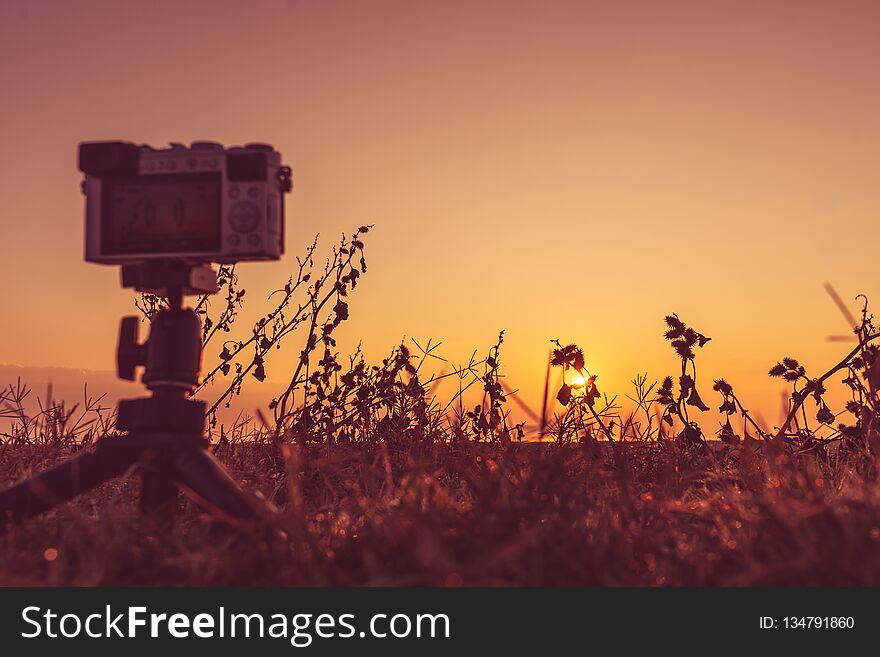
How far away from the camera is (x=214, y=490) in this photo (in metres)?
2.66

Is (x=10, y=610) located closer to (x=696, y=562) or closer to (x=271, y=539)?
(x=271, y=539)

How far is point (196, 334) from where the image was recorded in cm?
300

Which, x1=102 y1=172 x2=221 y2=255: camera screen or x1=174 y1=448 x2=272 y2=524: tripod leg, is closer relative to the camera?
x1=174 y1=448 x2=272 y2=524: tripod leg

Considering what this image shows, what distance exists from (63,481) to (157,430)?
36 cm

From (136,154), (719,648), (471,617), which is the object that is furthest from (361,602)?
(136,154)

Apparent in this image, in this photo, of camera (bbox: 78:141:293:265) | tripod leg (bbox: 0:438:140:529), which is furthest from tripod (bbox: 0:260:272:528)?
camera (bbox: 78:141:293:265)

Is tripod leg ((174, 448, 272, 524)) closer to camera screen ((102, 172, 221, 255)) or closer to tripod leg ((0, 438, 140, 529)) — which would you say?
tripod leg ((0, 438, 140, 529))

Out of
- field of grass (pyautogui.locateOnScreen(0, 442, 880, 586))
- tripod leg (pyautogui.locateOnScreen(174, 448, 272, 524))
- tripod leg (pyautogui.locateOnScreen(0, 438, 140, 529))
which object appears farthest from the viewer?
tripod leg (pyautogui.locateOnScreen(0, 438, 140, 529))

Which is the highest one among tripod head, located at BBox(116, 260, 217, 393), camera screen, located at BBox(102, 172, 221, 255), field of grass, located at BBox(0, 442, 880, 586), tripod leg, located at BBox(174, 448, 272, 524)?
camera screen, located at BBox(102, 172, 221, 255)

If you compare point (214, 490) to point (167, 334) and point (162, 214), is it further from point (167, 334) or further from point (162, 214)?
point (162, 214)

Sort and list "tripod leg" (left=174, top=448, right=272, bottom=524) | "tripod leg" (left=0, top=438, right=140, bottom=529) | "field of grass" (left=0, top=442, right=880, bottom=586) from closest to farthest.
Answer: "field of grass" (left=0, top=442, right=880, bottom=586) → "tripod leg" (left=174, top=448, right=272, bottom=524) → "tripod leg" (left=0, top=438, right=140, bottom=529)

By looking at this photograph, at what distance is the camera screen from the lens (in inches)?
115

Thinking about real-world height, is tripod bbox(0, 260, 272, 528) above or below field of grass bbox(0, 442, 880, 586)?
above

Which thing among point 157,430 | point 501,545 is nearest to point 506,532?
point 501,545
